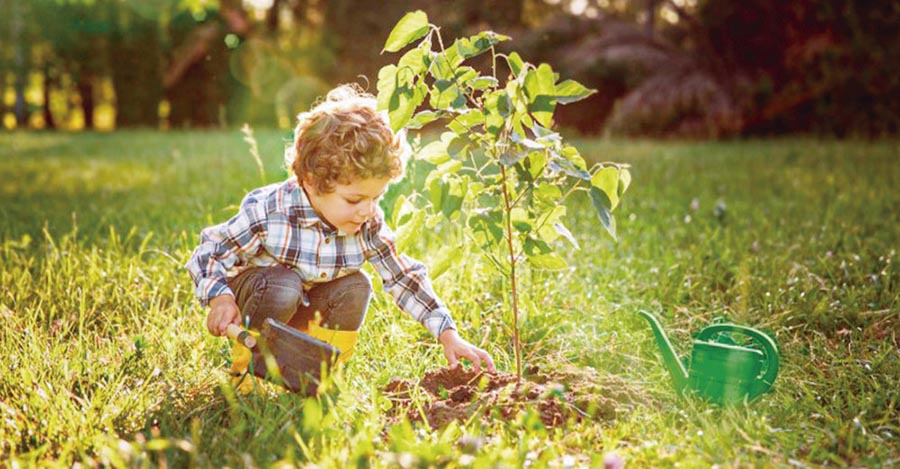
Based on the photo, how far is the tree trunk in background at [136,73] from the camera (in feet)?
50.8

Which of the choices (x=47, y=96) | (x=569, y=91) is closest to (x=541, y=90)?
(x=569, y=91)

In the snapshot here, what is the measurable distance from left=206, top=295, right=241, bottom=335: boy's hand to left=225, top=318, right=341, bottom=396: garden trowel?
111 mm

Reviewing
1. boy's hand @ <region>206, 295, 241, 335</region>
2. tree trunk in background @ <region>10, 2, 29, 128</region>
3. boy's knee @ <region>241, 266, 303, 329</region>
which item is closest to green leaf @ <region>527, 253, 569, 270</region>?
boy's knee @ <region>241, 266, 303, 329</region>

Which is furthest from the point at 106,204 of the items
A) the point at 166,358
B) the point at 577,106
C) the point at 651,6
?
the point at 651,6

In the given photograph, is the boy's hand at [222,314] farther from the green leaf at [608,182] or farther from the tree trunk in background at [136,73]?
the tree trunk in background at [136,73]

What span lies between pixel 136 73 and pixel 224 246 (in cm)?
1497

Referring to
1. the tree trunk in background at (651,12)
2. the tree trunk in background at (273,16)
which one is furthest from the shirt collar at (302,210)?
the tree trunk in background at (273,16)

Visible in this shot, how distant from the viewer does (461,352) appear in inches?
89.0

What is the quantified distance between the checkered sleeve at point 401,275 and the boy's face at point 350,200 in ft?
0.51

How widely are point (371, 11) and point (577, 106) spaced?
4465 mm

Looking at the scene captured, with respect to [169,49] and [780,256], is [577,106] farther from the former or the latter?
[780,256]

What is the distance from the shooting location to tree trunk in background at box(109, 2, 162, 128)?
610 inches

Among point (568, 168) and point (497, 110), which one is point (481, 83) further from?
point (568, 168)

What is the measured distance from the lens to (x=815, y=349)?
2.54m
